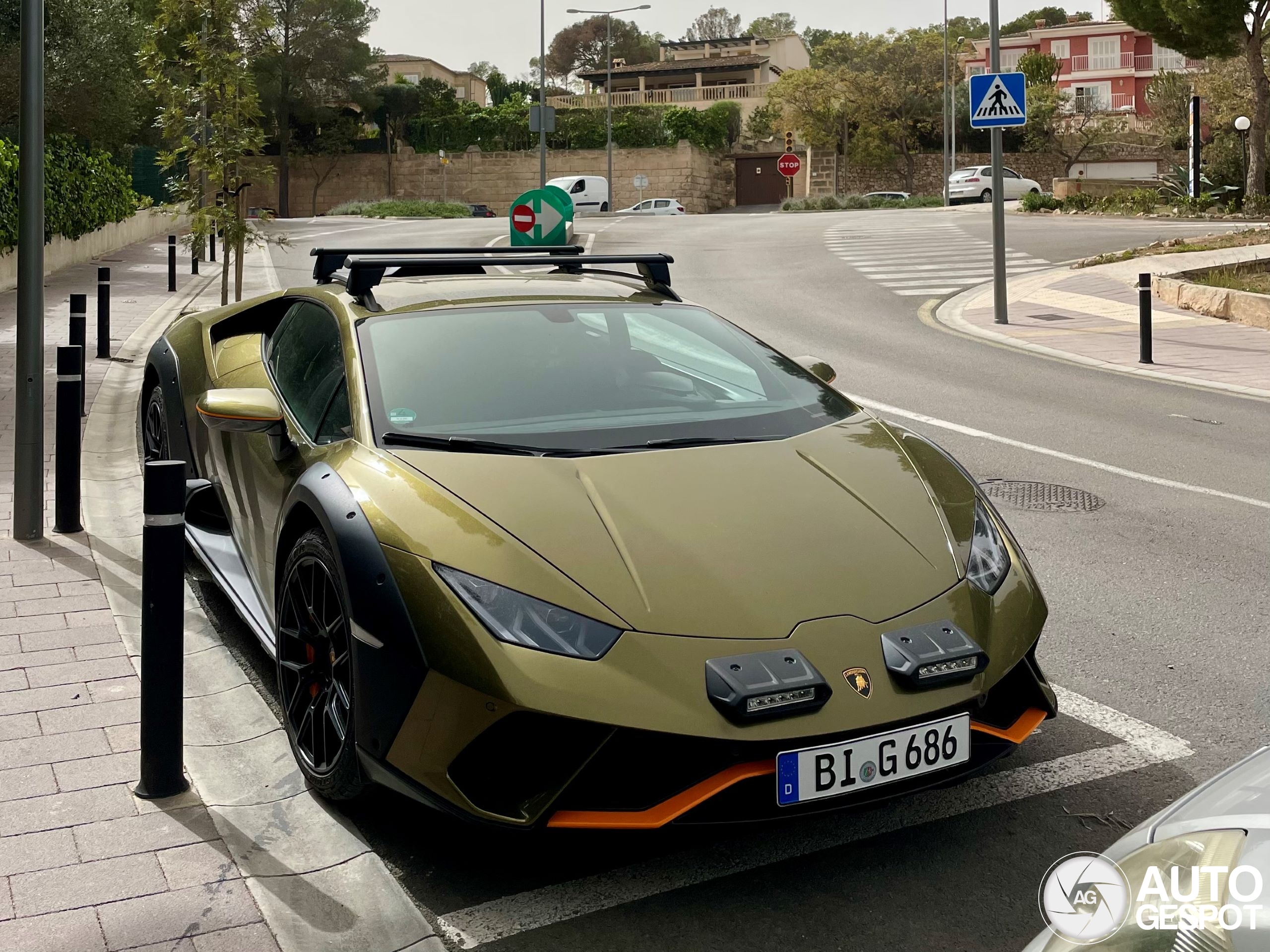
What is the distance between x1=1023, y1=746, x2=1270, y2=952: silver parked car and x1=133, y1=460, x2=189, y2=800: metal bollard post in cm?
236

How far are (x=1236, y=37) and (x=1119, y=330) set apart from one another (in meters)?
22.6

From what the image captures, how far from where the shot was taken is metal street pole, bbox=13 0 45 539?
6012 millimetres

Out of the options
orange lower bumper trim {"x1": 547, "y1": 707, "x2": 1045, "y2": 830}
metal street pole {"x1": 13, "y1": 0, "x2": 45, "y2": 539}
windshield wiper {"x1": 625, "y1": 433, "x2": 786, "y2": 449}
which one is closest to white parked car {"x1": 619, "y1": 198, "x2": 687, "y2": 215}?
metal street pole {"x1": 13, "y1": 0, "x2": 45, "y2": 539}

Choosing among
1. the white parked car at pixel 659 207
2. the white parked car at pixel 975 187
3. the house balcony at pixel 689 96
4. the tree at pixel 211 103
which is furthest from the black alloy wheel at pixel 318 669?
the house balcony at pixel 689 96

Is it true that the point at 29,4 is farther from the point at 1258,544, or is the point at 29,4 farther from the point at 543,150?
the point at 543,150

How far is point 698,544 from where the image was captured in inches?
129

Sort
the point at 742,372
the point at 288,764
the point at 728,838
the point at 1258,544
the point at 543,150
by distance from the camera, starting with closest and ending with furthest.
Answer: the point at 728,838 < the point at 288,764 < the point at 742,372 < the point at 1258,544 < the point at 543,150

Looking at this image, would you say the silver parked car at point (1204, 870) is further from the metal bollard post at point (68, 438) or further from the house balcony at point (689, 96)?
the house balcony at point (689, 96)

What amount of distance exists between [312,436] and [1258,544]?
15.1 ft

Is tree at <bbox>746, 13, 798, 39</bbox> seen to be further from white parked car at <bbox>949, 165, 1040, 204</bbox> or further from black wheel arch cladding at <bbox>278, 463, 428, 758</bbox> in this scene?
black wheel arch cladding at <bbox>278, 463, 428, 758</bbox>

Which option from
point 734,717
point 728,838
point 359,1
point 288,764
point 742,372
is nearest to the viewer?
point 734,717

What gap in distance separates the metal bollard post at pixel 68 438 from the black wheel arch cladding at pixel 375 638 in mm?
3297

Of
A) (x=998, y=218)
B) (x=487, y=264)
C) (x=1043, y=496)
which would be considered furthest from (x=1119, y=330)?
(x=487, y=264)

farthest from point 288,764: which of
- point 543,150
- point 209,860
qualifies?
point 543,150
